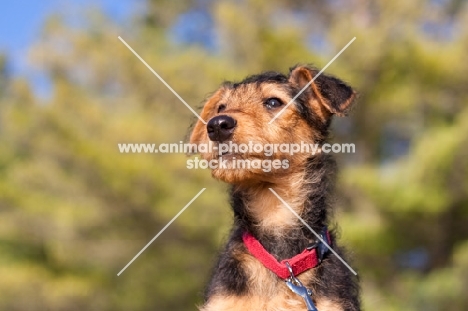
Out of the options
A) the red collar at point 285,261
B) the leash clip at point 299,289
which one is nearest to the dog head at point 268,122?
the red collar at point 285,261

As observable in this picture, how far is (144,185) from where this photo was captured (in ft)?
47.9

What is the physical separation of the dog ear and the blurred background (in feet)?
25.5

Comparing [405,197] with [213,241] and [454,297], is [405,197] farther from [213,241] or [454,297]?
[213,241]

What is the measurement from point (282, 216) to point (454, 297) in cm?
1061

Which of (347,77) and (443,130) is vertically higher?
(347,77)

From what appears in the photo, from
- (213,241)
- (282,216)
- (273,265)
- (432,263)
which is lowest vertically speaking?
(273,265)

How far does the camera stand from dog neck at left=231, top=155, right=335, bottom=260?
453 cm

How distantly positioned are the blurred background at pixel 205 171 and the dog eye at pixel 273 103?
805 cm

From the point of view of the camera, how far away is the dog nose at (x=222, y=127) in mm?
4359

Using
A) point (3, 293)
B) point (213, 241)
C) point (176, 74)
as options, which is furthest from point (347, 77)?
point (3, 293)

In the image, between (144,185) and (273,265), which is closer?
(273,265)

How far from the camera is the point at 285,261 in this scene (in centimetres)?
→ 431

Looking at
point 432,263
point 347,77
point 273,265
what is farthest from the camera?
point 432,263

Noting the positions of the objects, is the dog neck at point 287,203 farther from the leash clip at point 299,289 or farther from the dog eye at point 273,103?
the dog eye at point 273,103
